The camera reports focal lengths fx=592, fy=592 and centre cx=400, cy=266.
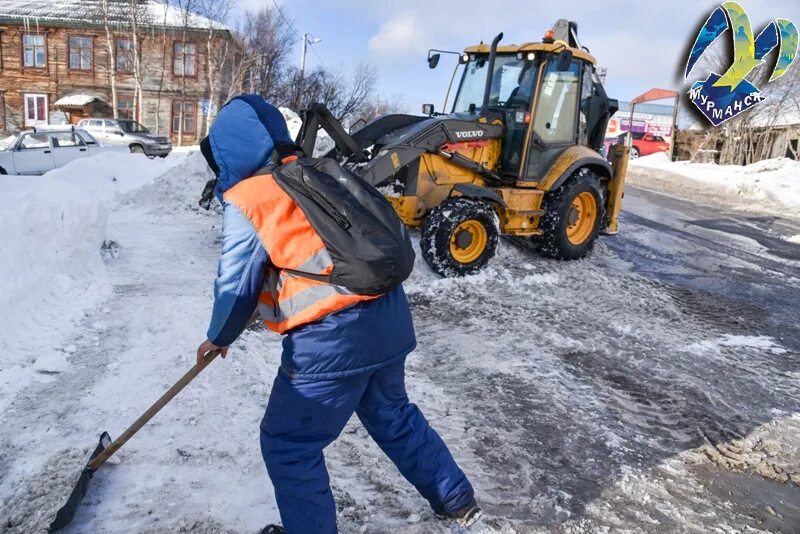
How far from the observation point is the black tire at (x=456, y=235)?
608 centimetres

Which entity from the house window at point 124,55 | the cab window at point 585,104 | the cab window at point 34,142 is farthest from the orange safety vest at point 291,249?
the house window at point 124,55

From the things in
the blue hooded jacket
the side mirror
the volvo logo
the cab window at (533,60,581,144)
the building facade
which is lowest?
the blue hooded jacket

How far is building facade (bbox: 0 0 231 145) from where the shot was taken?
99.7 ft

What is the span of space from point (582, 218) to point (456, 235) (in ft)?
7.57

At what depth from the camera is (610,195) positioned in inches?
315

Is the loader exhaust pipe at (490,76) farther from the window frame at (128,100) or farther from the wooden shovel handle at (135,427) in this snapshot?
the window frame at (128,100)

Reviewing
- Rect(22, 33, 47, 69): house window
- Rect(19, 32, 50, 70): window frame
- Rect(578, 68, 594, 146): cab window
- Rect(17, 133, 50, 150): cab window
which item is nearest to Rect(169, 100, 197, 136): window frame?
Rect(19, 32, 50, 70): window frame

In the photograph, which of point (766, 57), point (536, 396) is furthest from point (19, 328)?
point (766, 57)

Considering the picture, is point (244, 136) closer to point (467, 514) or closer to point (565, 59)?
point (467, 514)

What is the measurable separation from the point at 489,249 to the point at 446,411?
3067mm

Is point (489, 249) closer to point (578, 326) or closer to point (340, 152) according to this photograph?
point (578, 326)

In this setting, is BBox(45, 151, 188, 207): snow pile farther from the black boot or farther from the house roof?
the house roof

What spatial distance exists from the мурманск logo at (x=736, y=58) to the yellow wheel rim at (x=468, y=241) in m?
17.5

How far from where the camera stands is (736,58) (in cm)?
2038
